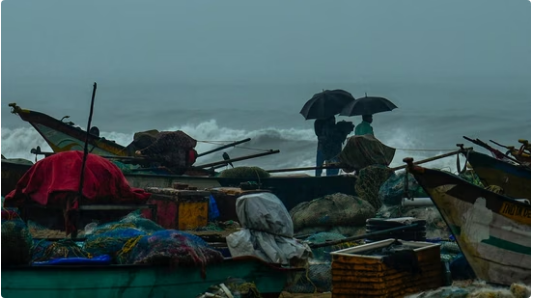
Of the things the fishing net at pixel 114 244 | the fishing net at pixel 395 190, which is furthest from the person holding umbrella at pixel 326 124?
the fishing net at pixel 114 244

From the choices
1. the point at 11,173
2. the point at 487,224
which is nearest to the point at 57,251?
the point at 487,224

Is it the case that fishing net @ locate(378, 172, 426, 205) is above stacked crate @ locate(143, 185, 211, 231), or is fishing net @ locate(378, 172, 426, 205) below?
above

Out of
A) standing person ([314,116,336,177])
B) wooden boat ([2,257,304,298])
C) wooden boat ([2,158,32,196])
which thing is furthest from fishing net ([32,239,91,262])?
standing person ([314,116,336,177])

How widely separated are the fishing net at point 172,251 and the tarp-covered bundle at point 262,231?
1.55 ft

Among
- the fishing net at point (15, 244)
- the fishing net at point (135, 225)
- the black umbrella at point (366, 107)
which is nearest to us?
the fishing net at point (15, 244)

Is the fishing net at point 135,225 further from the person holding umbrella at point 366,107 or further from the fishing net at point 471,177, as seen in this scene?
the person holding umbrella at point 366,107

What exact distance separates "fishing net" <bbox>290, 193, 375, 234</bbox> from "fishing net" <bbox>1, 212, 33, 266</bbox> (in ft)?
16.1

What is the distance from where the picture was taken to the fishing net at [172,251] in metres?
7.66

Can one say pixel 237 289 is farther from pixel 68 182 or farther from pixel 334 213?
pixel 334 213

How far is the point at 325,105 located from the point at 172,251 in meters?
10.4

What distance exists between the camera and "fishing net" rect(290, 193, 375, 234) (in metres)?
11.7

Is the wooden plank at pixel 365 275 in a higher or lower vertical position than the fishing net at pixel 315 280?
higher

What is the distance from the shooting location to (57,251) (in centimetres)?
792

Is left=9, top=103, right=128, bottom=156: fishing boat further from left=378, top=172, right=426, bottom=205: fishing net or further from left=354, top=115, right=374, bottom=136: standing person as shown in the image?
left=378, top=172, right=426, bottom=205: fishing net
